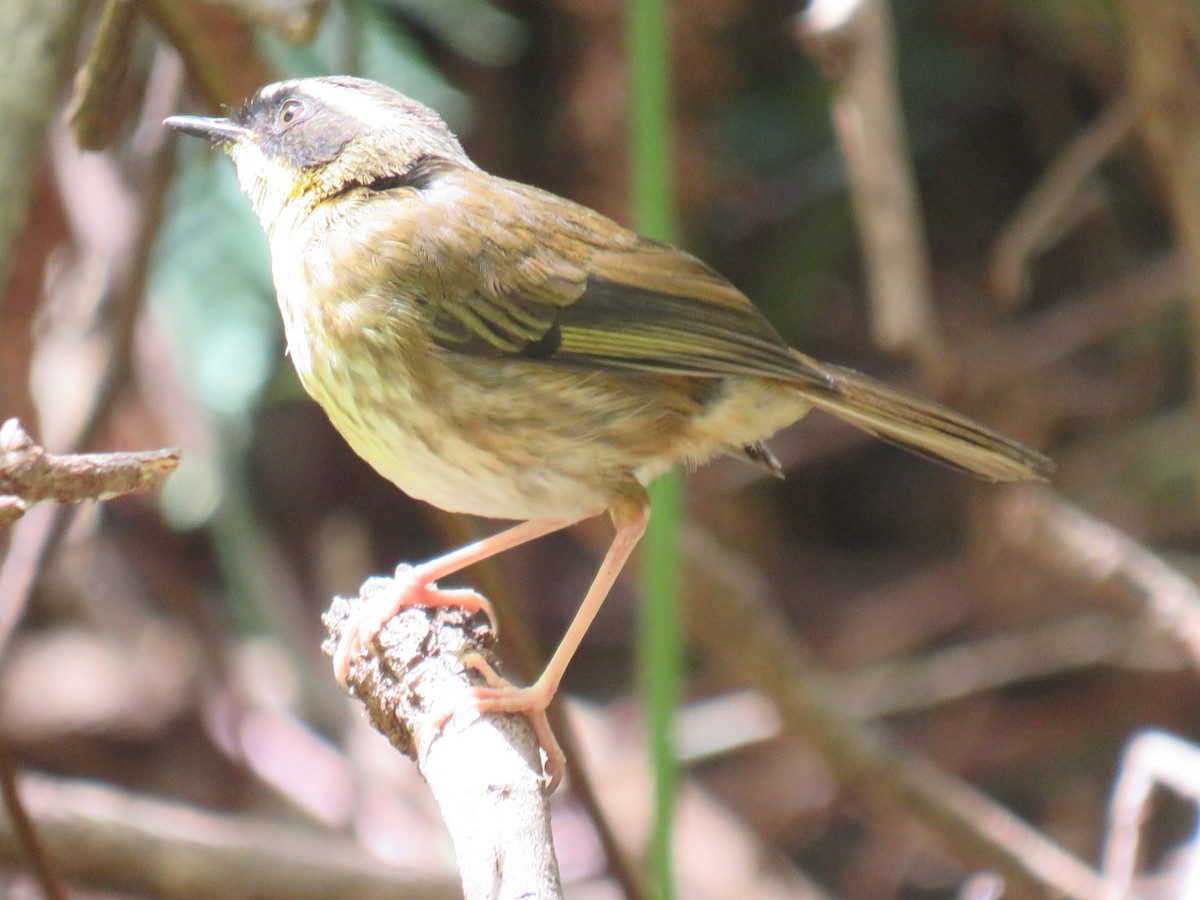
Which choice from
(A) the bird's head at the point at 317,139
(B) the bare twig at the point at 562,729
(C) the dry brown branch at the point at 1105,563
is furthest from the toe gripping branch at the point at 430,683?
(C) the dry brown branch at the point at 1105,563

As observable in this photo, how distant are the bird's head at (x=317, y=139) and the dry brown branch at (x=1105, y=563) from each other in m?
2.13

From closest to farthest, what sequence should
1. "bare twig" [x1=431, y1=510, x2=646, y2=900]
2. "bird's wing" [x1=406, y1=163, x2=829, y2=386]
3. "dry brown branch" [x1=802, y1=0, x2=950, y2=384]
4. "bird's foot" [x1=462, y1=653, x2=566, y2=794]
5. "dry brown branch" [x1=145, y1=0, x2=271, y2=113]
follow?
"bird's foot" [x1=462, y1=653, x2=566, y2=794]
"bird's wing" [x1=406, y1=163, x2=829, y2=386]
"dry brown branch" [x1=145, y1=0, x2=271, y2=113]
"bare twig" [x1=431, y1=510, x2=646, y2=900]
"dry brown branch" [x1=802, y1=0, x2=950, y2=384]

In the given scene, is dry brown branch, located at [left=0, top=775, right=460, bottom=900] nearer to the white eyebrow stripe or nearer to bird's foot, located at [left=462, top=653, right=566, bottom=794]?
bird's foot, located at [left=462, top=653, right=566, bottom=794]

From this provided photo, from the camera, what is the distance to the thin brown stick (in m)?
2.68

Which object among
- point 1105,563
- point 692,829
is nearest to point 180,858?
point 692,829

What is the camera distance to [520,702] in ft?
8.30

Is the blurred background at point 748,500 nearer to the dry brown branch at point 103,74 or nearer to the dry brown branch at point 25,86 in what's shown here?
the dry brown branch at point 103,74

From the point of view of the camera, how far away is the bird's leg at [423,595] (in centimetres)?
257

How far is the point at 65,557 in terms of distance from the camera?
5.46 m

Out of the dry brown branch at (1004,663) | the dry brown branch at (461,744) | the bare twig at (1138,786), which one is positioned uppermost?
the dry brown branch at (1004,663)

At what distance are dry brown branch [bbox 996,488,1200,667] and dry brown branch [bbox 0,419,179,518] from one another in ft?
10.3

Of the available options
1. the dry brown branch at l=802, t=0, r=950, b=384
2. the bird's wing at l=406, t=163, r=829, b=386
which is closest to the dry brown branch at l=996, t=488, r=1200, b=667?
the dry brown branch at l=802, t=0, r=950, b=384

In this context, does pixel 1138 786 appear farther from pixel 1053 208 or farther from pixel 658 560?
pixel 658 560

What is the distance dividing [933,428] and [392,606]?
1.23 metres
